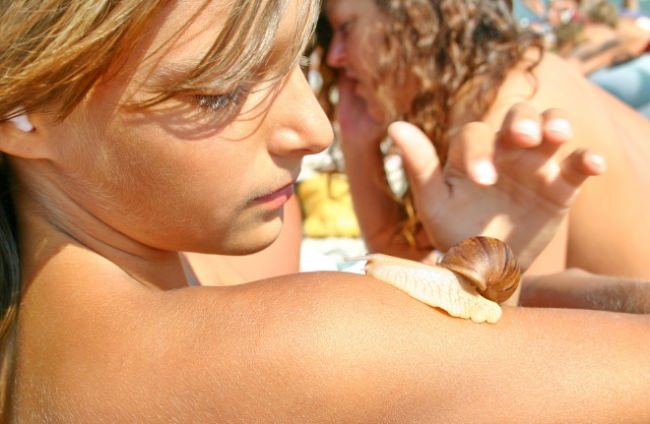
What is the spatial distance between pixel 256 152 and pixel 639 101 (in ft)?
12.9

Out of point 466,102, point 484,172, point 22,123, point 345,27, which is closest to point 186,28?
point 22,123

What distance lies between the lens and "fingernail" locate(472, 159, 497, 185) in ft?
4.79

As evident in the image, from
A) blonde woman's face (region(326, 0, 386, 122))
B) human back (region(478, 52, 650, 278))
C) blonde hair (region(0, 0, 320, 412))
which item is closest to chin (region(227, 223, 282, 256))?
blonde hair (region(0, 0, 320, 412))

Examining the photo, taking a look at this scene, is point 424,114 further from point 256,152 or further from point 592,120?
point 256,152

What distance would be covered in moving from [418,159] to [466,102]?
91 centimetres

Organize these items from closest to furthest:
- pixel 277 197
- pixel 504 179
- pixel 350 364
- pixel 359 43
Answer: pixel 350 364 → pixel 277 197 → pixel 504 179 → pixel 359 43

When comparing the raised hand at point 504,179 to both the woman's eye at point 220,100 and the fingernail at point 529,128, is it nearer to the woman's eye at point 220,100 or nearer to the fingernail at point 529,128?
the fingernail at point 529,128

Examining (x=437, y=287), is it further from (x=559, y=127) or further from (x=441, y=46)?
(x=441, y=46)

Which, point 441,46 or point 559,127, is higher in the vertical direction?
point 559,127

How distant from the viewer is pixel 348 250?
12.1ft

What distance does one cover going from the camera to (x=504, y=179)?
1.62 metres

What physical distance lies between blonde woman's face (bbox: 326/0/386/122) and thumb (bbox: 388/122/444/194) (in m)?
1.12

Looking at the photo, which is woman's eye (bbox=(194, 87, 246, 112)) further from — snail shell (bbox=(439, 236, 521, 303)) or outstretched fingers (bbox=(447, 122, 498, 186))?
outstretched fingers (bbox=(447, 122, 498, 186))

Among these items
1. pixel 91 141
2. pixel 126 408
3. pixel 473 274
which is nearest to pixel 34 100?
pixel 91 141
